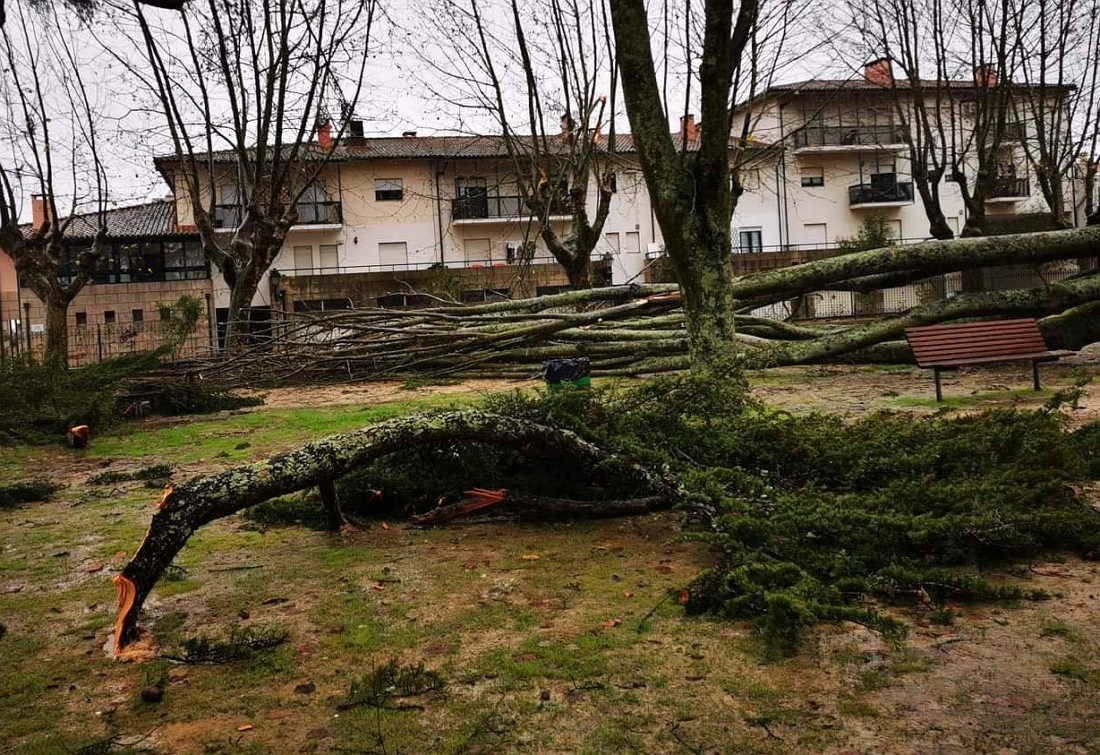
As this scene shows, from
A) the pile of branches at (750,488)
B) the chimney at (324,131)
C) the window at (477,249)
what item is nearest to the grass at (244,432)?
the pile of branches at (750,488)

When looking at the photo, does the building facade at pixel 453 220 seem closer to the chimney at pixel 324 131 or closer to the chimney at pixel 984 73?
the chimney at pixel 324 131

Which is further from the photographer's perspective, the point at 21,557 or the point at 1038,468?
the point at 21,557

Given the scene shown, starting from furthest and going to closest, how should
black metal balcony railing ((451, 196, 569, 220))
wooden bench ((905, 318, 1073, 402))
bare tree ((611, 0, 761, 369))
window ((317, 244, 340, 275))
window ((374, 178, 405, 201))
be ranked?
window ((374, 178, 405, 201))
black metal balcony railing ((451, 196, 569, 220))
window ((317, 244, 340, 275))
wooden bench ((905, 318, 1073, 402))
bare tree ((611, 0, 761, 369))

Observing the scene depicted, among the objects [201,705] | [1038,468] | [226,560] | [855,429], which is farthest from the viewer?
[855,429]

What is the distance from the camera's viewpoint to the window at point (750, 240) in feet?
133

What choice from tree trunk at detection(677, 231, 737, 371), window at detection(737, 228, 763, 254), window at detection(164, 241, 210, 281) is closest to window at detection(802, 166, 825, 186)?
window at detection(737, 228, 763, 254)

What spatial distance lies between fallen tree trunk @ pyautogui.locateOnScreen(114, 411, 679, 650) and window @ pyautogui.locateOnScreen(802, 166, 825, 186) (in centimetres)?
4043

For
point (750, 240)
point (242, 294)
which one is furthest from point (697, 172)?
point (750, 240)

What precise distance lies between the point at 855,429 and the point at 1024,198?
142ft

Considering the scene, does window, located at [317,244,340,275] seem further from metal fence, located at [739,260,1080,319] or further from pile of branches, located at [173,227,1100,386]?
pile of branches, located at [173,227,1100,386]

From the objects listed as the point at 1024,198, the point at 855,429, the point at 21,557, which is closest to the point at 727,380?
the point at 855,429

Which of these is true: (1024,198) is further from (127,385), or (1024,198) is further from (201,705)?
(201,705)

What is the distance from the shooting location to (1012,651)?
8.71ft

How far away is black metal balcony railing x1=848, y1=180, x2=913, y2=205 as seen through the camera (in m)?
42.2
